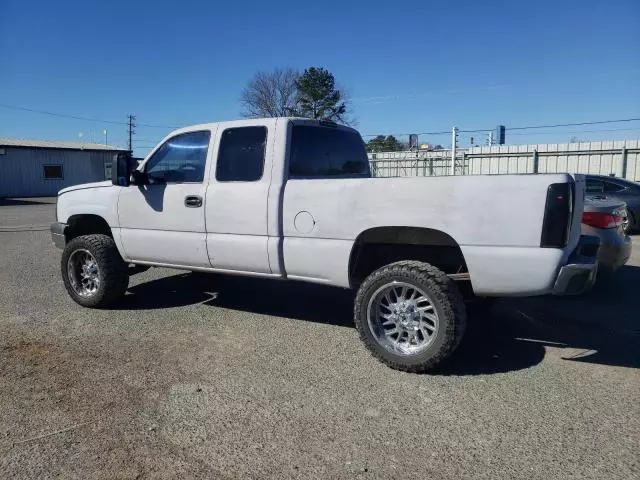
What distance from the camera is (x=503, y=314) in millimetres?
5680

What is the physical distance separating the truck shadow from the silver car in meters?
0.57

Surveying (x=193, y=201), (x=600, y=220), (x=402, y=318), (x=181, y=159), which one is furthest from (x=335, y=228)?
(x=600, y=220)

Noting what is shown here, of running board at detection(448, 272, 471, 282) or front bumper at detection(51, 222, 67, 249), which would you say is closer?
running board at detection(448, 272, 471, 282)

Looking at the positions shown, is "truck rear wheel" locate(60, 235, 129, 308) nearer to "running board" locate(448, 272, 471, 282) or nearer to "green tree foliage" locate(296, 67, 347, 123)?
"running board" locate(448, 272, 471, 282)

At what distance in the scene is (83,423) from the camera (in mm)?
3287

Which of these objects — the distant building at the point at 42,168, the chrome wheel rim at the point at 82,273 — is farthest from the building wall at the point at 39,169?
the chrome wheel rim at the point at 82,273

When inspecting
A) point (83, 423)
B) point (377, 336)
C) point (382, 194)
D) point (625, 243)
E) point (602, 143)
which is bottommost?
point (83, 423)

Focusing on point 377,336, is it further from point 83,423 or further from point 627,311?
point 627,311

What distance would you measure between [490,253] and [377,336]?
1129 mm

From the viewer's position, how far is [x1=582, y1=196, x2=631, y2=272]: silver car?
18.8 feet

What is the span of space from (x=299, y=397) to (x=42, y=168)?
36838 mm

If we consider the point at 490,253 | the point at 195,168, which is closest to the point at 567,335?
the point at 490,253

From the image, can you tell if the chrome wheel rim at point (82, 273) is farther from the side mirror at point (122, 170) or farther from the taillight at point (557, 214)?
the taillight at point (557, 214)

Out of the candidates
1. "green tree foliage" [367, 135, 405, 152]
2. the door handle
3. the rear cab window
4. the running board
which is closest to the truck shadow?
the running board
